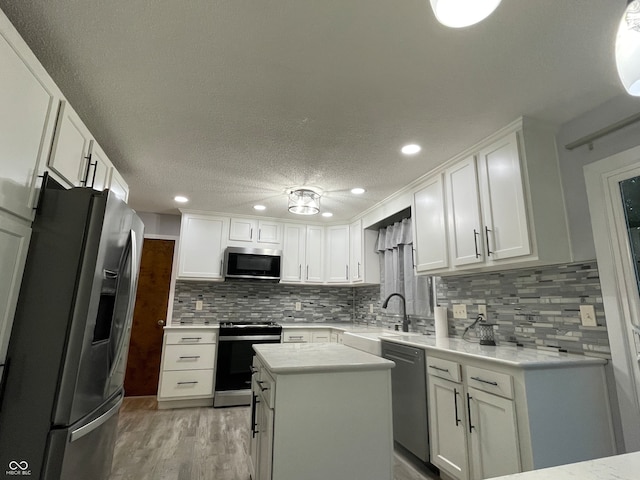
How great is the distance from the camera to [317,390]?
158cm

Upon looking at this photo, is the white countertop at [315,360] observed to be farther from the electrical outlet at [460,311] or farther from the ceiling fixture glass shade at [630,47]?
the ceiling fixture glass shade at [630,47]

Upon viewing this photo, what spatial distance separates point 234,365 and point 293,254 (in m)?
1.60

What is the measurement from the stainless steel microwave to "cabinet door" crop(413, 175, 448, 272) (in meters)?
2.00

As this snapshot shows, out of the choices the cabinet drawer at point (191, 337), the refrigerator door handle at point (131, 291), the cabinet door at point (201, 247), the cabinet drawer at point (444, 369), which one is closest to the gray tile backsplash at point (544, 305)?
the cabinet drawer at point (444, 369)

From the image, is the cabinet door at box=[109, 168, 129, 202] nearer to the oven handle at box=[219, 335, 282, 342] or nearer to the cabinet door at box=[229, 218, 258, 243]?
the cabinet door at box=[229, 218, 258, 243]

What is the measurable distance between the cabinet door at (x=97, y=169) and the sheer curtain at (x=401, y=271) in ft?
9.14

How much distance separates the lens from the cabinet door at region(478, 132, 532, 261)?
2033 mm

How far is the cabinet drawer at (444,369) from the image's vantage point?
2.11 m

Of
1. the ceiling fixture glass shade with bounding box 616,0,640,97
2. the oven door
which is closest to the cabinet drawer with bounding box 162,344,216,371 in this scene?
the oven door

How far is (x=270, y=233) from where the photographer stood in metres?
4.52

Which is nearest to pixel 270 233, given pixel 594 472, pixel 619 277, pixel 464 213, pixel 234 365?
pixel 234 365

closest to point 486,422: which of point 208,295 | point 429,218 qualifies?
point 429,218

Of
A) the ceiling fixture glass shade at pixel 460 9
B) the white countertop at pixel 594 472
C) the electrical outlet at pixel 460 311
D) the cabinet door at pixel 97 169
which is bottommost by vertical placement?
the white countertop at pixel 594 472

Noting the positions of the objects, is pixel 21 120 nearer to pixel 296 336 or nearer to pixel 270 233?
pixel 270 233
